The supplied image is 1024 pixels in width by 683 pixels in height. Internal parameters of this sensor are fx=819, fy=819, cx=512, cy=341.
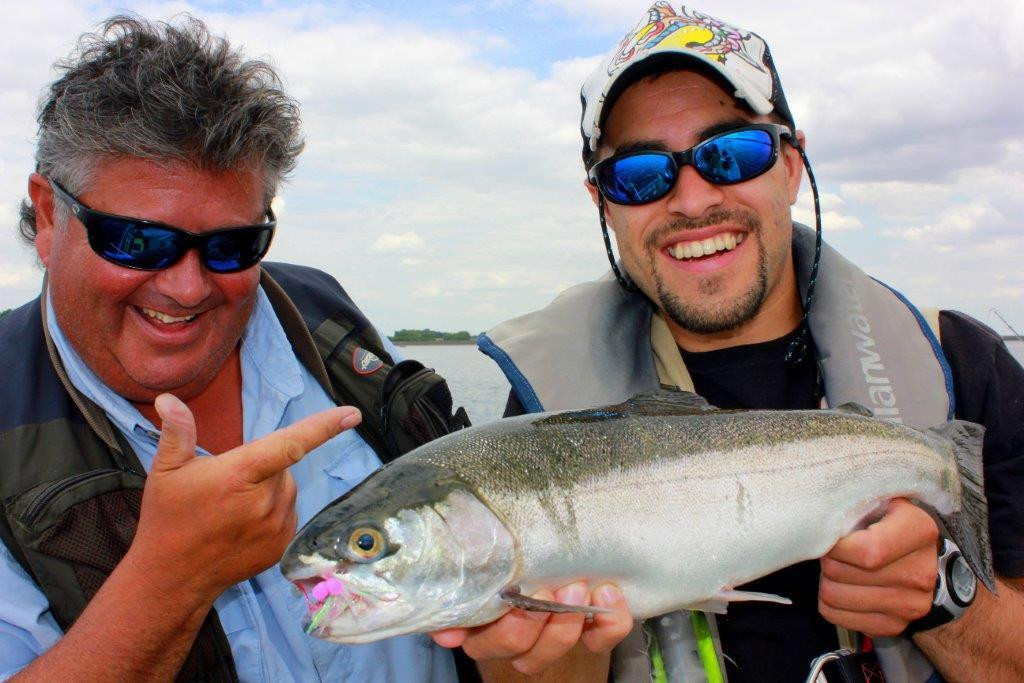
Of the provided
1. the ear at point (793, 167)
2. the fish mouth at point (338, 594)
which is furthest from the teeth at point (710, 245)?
the fish mouth at point (338, 594)

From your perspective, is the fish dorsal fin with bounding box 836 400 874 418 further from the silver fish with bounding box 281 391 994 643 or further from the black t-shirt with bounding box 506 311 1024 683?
the black t-shirt with bounding box 506 311 1024 683

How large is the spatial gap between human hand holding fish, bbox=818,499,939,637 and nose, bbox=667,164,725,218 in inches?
61.5

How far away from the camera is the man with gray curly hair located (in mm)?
3004

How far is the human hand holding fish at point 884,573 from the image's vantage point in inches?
125

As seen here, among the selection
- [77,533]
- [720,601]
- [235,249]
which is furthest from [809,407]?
A: [77,533]

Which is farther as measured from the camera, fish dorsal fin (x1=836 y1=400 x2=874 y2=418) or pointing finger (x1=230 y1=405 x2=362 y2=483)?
fish dorsal fin (x1=836 y1=400 x2=874 y2=418)

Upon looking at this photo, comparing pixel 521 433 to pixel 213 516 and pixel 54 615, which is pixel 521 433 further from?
pixel 54 615

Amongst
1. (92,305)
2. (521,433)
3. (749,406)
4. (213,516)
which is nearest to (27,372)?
(92,305)

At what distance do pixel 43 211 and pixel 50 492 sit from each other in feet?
4.69

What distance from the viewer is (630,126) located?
416cm

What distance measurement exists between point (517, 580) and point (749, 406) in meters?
1.74

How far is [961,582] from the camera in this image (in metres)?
3.49

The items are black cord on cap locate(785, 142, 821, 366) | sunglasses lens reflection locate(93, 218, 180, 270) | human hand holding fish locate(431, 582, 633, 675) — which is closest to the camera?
human hand holding fish locate(431, 582, 633, 675)

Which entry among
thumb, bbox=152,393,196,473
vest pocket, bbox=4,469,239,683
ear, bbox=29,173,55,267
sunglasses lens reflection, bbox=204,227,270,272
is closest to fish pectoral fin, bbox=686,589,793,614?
thumb, bbox=152,393,196,473
